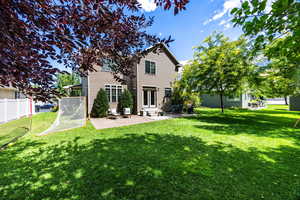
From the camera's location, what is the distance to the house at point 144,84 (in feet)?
38.3

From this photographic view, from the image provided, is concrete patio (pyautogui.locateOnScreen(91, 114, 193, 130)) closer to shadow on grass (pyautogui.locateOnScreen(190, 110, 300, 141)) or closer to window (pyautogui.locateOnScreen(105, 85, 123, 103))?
window (pyautogui.locateOnScreen(105, 85, 123, 103))

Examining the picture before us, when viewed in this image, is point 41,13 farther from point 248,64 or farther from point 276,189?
point 248,64

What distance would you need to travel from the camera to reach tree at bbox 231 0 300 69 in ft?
7.05

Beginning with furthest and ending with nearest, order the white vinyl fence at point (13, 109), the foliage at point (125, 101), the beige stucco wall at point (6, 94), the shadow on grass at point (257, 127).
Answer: the beige stucco wall at point (6, 94), the foliage at point (125, 101), the white vinyl fence at point (13, 109), the shadow on grass at point (257, 127)

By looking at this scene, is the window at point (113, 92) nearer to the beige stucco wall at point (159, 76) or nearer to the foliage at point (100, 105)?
the foliage at point (100, 105)

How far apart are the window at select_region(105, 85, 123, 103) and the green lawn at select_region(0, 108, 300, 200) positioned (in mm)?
7830

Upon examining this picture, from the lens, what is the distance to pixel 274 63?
28.8 feet

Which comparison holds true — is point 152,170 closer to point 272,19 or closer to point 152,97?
point 272,19

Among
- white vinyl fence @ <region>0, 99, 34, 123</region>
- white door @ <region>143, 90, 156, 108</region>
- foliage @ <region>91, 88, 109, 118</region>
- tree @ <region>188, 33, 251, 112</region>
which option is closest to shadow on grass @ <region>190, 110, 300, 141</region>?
tree @ <region>188, 33, 251, 112</region>

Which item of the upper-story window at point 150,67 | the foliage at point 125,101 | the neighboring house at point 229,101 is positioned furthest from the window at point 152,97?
the neighboring house at point 229,101

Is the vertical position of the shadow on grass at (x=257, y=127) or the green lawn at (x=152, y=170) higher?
the shadow on grass at (x=257, y=127)

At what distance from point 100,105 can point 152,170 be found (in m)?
9.36

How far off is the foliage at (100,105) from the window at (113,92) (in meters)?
0.98

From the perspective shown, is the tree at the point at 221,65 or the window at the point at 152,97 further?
the window at the point at 152,97
